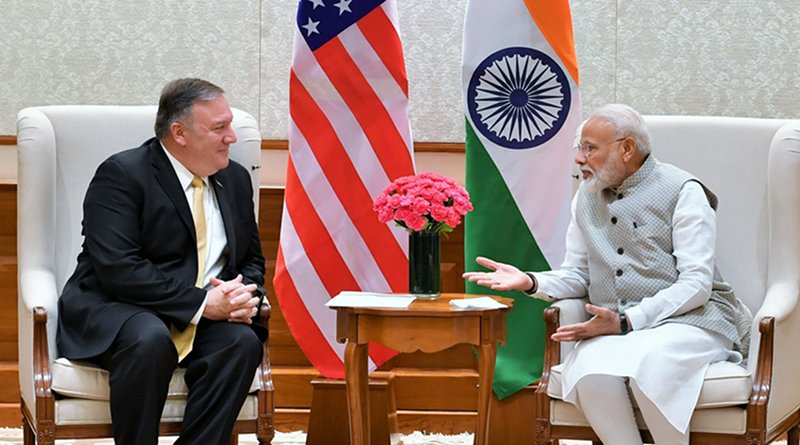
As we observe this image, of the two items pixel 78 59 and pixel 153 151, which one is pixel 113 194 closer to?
pixel 153 151

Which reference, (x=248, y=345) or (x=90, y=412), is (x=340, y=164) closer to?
(x=248, y=345)

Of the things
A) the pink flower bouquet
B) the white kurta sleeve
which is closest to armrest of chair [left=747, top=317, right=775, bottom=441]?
the white kurta sleeve

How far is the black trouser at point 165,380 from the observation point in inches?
125

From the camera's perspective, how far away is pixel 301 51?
13.3ft

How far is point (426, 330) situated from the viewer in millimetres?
3367

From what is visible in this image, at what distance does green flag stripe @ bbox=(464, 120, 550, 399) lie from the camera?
4.05m

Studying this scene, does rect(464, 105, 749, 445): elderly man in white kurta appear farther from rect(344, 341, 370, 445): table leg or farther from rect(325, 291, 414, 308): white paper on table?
rect(344, 341, 370, 445): table leg

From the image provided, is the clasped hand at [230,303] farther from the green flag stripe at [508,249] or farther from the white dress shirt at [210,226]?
the green flag stripe at [508,249]

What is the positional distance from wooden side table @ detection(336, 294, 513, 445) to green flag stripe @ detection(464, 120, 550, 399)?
541 millimetres

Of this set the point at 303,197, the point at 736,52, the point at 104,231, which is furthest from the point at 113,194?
the point at 736,52

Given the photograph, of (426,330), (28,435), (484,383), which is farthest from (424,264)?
A: (28,435)

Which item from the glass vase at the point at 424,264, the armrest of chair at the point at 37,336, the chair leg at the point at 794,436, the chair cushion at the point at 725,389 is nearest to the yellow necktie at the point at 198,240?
the armrest of chair at the point at 37,336

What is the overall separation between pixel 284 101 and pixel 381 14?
33.3 inches

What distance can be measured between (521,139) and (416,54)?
923 mm
